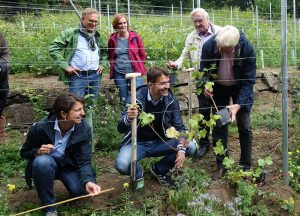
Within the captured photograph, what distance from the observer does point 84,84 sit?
461 cm

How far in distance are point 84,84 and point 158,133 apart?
1059 mm

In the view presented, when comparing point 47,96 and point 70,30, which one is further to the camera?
point 47,96

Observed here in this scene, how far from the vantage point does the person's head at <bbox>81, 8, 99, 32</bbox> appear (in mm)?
4480

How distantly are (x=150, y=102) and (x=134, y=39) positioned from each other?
137 centimetres

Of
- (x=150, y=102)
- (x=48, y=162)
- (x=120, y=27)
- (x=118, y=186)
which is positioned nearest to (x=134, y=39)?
(x=120, y=27)

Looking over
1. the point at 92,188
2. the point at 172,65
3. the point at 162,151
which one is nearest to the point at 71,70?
the point at 172,65

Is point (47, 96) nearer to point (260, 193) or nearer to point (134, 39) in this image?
point (134, 39)

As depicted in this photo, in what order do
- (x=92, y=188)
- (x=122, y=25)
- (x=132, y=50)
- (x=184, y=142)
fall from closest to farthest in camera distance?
1. (x=92, y=188)
2. (x=184, y=142)
3. (x=122, y=25)
4. (x=132, y=50)

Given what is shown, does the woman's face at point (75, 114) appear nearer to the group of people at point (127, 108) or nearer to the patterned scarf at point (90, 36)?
the group of people at point (127, 108)

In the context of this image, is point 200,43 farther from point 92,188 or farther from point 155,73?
point 92,188

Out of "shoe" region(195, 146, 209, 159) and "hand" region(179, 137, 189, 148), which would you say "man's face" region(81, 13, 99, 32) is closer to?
"hand" region(179, 137, 189, 148)

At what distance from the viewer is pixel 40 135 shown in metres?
3.47

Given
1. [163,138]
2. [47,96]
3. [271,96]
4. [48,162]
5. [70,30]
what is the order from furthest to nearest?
1. [271,96]
2. [47,96]
3. [70,30]
4. [163,138]
5. [48,162]

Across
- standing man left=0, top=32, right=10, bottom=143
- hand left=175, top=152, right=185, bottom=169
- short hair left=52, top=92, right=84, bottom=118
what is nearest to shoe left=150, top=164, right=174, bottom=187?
hand left=175, top=152, right=185, bottom=169
